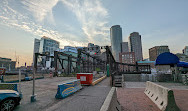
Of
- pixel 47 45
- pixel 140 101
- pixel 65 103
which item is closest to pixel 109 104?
pixel 65 103

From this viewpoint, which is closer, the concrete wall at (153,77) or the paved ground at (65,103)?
the paved ground at (65,103)

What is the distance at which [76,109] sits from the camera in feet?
15.5

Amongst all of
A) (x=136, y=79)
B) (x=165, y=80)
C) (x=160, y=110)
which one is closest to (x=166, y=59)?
(x=165, y=80)

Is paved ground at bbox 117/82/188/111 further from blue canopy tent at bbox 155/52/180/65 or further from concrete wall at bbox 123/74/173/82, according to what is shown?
blue canopy tent at bbox 155/52/180/65

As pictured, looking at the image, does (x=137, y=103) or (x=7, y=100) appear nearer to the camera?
(x=7, y=100)

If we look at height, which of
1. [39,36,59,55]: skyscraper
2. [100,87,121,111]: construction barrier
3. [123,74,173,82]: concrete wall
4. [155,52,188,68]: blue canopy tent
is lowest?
[123,74,173,82]: concrete wall

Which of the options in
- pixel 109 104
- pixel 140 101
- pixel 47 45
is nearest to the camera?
pixel 109 104

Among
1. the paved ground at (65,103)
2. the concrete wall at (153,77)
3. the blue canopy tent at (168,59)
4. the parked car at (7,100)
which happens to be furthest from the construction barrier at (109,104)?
the blue canopy tent at (168,59)

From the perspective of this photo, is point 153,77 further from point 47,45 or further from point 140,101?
point 47,45

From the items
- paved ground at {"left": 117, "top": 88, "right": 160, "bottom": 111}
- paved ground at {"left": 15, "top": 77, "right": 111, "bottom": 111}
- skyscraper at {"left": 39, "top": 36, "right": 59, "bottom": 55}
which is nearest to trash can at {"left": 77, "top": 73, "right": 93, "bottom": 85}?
paved ground at {"left": 15, "top": 77, "right": 111, "bottom": 111}

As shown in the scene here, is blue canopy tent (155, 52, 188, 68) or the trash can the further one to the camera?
blue canopy tent (155, 52, 188, 68)

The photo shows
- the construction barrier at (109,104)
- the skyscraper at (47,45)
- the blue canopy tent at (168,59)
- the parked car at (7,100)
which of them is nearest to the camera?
the construction barrier at (109,104)

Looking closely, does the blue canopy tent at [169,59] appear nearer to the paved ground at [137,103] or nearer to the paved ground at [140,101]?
the paved ground at [140,101]

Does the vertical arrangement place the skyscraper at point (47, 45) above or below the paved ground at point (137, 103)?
above
